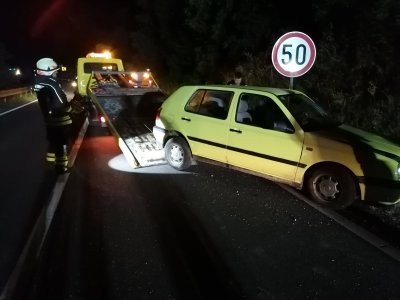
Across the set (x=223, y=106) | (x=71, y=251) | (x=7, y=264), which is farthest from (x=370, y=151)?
(x=7, y=264)

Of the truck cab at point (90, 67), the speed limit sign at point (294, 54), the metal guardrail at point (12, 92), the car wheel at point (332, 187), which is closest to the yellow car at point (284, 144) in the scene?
the car wheel at point (332, 187)

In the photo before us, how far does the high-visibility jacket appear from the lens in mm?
6473

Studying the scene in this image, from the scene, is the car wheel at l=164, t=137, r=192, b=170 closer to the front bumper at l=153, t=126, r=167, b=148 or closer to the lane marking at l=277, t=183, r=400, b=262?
the front bumper at l=153, t=126, r=167, b=148

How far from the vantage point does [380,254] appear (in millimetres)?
4039

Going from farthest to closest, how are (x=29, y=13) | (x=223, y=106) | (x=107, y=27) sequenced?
1. (x=29, y=13)
2. (x=107, y=27)
3. (x=223, y=106)

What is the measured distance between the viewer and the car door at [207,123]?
620 cm

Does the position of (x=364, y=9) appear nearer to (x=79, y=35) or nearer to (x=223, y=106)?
(x=223, y=106)

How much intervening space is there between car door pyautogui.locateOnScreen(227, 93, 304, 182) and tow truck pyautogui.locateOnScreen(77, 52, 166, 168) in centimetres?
191

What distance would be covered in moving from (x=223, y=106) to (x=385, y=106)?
13.1 ft

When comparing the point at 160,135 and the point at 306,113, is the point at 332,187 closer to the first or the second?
the point at 306,113

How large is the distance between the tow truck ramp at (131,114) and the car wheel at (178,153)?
→ 0.30 metres

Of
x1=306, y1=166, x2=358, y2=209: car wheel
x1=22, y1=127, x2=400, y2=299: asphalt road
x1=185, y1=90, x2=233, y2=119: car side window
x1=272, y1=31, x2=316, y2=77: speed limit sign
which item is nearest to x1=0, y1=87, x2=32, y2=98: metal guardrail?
x1=185, y1=90, x2=233, y2=119: car side window

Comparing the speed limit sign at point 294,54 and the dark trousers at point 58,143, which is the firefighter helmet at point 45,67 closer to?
the dark trousers at point 58,143

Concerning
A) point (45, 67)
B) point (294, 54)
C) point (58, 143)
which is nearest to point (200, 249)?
point (58, 143)
